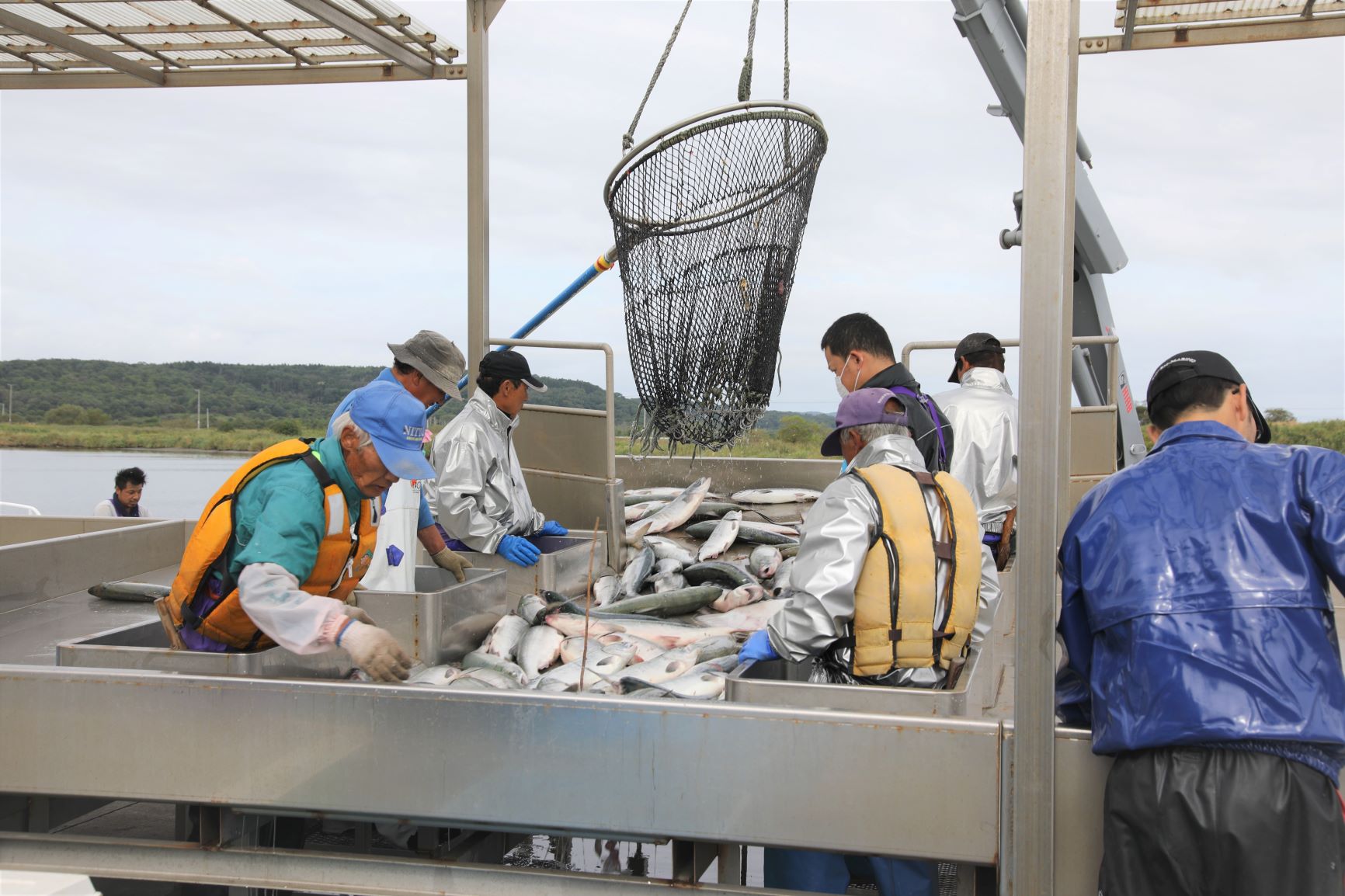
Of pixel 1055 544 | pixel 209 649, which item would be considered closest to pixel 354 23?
pixel 209 649

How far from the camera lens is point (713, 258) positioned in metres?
4.89

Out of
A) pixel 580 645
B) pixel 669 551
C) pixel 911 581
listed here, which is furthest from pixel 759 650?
pixel 669 551

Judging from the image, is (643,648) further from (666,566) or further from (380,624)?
(666,566)

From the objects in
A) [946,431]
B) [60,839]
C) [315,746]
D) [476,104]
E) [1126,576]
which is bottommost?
[60,839]

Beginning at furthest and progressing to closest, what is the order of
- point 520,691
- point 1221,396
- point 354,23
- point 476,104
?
Result: point 476,104, point 354,23, point 520,691, point 1221,396

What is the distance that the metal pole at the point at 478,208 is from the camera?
5832 mm

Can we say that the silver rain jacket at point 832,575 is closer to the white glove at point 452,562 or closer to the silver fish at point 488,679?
the silver fish at point 488,679

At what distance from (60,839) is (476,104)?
4293 millimetres

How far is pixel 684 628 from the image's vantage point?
13.9 ft

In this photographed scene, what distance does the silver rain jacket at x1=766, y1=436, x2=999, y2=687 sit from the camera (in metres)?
2.77

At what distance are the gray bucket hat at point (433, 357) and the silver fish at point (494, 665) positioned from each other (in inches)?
46.4

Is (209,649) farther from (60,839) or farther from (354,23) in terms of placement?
(354,23)

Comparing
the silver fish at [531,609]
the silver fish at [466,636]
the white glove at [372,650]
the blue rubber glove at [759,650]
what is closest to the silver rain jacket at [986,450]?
the silver fish at [531,609]

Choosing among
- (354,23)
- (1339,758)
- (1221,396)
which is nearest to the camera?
(1339,758)
